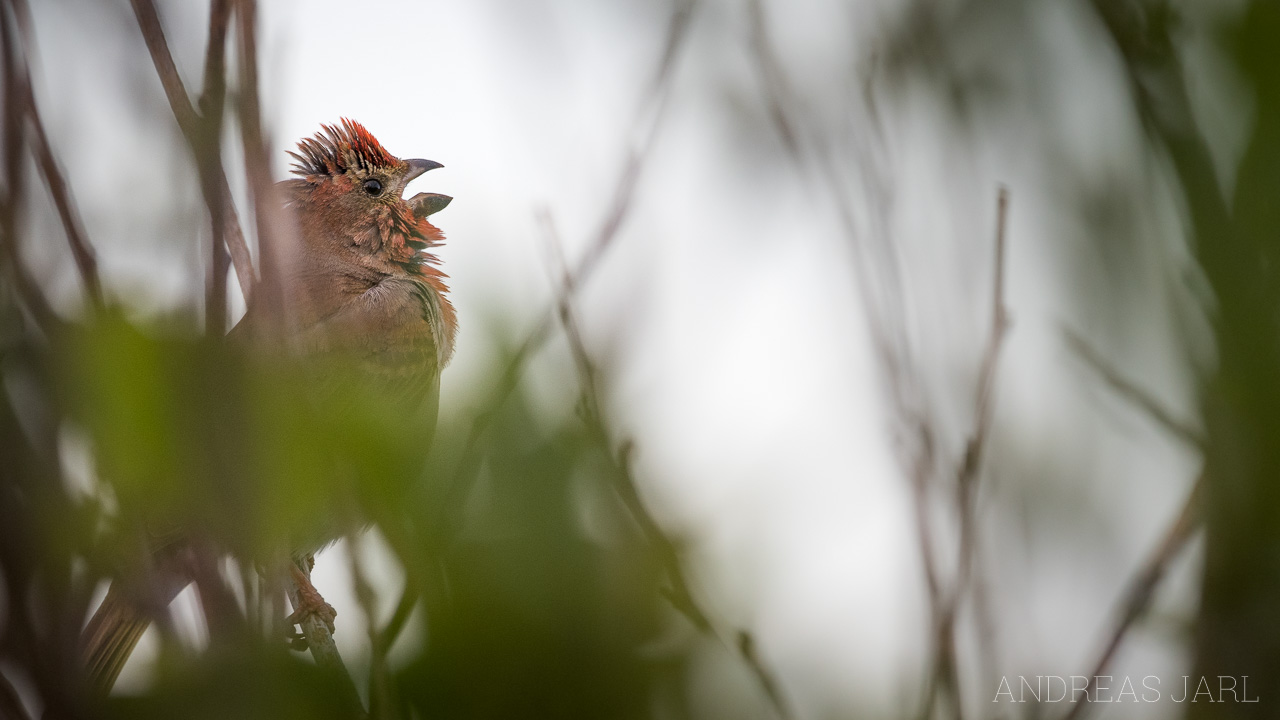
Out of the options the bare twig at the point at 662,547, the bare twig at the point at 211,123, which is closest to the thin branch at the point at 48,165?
the bare twig at the point at 211,123

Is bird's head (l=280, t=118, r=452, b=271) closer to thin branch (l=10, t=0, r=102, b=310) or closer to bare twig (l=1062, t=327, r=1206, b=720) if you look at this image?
thin branch (l=10, t=0, r=102, b=310)

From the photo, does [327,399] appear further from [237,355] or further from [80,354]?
[80,354]

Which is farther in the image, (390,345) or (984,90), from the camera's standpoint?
(390,345)

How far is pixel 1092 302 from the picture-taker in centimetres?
119

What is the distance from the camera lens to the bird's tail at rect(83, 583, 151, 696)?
112 cm

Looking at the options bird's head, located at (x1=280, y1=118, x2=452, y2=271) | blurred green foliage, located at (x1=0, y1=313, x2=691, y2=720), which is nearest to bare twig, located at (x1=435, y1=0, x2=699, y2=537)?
blurred green foliage, located at (x1=0, y1=313, x2=691, y2=720)

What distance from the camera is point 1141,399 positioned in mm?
1120

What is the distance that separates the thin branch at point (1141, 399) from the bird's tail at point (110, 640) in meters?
1.01

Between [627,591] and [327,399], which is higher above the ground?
[327,399]

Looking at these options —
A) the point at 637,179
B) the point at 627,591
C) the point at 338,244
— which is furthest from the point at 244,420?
the point at 338,244

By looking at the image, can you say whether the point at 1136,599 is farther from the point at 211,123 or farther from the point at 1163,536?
the point at 211,123

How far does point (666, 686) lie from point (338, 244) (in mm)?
4120

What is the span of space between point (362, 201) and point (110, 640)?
12.1 ft

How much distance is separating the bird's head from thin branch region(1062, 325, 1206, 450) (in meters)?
3.86
